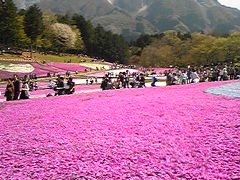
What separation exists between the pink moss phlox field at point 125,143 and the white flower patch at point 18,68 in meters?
46.5

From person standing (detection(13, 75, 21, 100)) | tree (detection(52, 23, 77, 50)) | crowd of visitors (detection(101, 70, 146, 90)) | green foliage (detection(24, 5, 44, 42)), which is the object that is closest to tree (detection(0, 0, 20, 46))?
green foliage (detection(24, 5, 44, 42))

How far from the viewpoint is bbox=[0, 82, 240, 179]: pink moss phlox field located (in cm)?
635

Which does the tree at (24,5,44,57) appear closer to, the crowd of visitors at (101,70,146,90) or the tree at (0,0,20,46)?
the tree at (0,0,20,46)

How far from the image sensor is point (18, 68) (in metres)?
58.5

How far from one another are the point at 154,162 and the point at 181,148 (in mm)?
1242

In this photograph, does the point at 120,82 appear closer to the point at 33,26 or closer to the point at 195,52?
the point at 33,26

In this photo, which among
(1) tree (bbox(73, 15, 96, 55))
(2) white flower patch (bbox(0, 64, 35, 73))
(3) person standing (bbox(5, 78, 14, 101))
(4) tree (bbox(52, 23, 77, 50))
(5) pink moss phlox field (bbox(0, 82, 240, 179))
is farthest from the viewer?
(1) tree (bbox(73, 15, 96, 55))

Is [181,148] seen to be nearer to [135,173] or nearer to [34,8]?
[135,173]

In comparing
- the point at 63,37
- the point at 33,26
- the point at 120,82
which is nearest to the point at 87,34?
the point at 63,37

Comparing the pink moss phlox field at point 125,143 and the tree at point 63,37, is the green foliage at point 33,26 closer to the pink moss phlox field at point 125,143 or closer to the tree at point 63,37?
the tree at point 63,37

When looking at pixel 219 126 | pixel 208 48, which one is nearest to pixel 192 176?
pixel 219 126

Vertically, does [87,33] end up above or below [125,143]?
above

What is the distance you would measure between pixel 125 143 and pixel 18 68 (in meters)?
55.6

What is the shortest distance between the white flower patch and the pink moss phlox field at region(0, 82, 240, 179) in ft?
152
